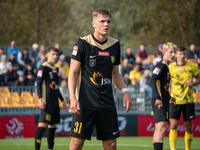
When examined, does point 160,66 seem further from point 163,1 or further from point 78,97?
point 163,1

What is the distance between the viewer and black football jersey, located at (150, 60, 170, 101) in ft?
24.7

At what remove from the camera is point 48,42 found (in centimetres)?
3572

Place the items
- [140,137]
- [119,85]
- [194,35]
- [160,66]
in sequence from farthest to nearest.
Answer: [194,35] → [140,137] → [160,66] → [119,85]

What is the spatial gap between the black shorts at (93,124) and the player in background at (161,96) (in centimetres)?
239

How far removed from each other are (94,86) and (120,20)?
31524 mm

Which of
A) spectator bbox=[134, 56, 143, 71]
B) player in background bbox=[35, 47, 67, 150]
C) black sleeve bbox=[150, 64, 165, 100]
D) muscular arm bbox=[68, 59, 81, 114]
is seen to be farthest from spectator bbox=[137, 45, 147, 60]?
muscular arm bbox=[68, 59, 81, 114]

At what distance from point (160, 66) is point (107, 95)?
2.75m

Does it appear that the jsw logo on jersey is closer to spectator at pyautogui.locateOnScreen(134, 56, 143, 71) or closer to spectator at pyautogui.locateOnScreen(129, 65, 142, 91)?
spectator at pyautogui.locateOnScreen(129, 65, 142, 91)

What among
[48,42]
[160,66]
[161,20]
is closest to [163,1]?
[161,20]

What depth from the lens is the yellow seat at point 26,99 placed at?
13.7m

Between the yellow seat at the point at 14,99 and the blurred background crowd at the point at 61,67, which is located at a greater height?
the blurred background crowd at the point at 61,67

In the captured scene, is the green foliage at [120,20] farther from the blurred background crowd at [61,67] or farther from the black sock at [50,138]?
the black sock at [50,138]

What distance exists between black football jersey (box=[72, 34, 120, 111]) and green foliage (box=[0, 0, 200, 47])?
22.5 m

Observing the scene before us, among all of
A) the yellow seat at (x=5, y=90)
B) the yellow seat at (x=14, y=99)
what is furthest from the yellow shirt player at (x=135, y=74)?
the yellow seat at (x=5, y=90)
